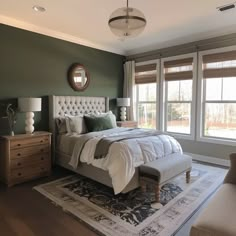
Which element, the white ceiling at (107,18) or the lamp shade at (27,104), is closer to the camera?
the white ceiling at (107,18)

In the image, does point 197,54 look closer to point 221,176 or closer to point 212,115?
point 212,115

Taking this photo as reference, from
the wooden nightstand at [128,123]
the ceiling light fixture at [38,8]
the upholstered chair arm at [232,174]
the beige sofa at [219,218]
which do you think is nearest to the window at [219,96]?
the wooden nightstand at [128,123]

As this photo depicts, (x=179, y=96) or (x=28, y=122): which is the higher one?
(x=179, y=96)

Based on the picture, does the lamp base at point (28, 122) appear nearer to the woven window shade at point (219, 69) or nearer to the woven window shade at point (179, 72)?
the woven window shade at point (179, 72)

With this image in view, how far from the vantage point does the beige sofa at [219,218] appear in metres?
1.32

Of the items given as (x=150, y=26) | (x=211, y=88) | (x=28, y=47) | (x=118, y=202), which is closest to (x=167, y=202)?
(x=118, y=202)

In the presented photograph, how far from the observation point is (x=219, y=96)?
14.5 ft

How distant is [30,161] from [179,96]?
3.70 m

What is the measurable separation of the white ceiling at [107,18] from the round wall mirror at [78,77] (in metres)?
0.63

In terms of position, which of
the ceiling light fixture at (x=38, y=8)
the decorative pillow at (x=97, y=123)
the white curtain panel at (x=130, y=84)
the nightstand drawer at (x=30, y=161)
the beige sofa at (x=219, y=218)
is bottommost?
the nightstand drawer at (x=30, y=161)

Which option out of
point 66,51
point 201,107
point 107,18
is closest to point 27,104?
point 66,51

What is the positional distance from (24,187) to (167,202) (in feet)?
7.31

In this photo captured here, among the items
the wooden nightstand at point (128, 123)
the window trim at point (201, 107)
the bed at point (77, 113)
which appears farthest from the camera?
the wooden nightstand at point (128, 123)

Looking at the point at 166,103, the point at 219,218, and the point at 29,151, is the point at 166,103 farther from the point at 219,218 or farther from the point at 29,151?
the point at 219,218
